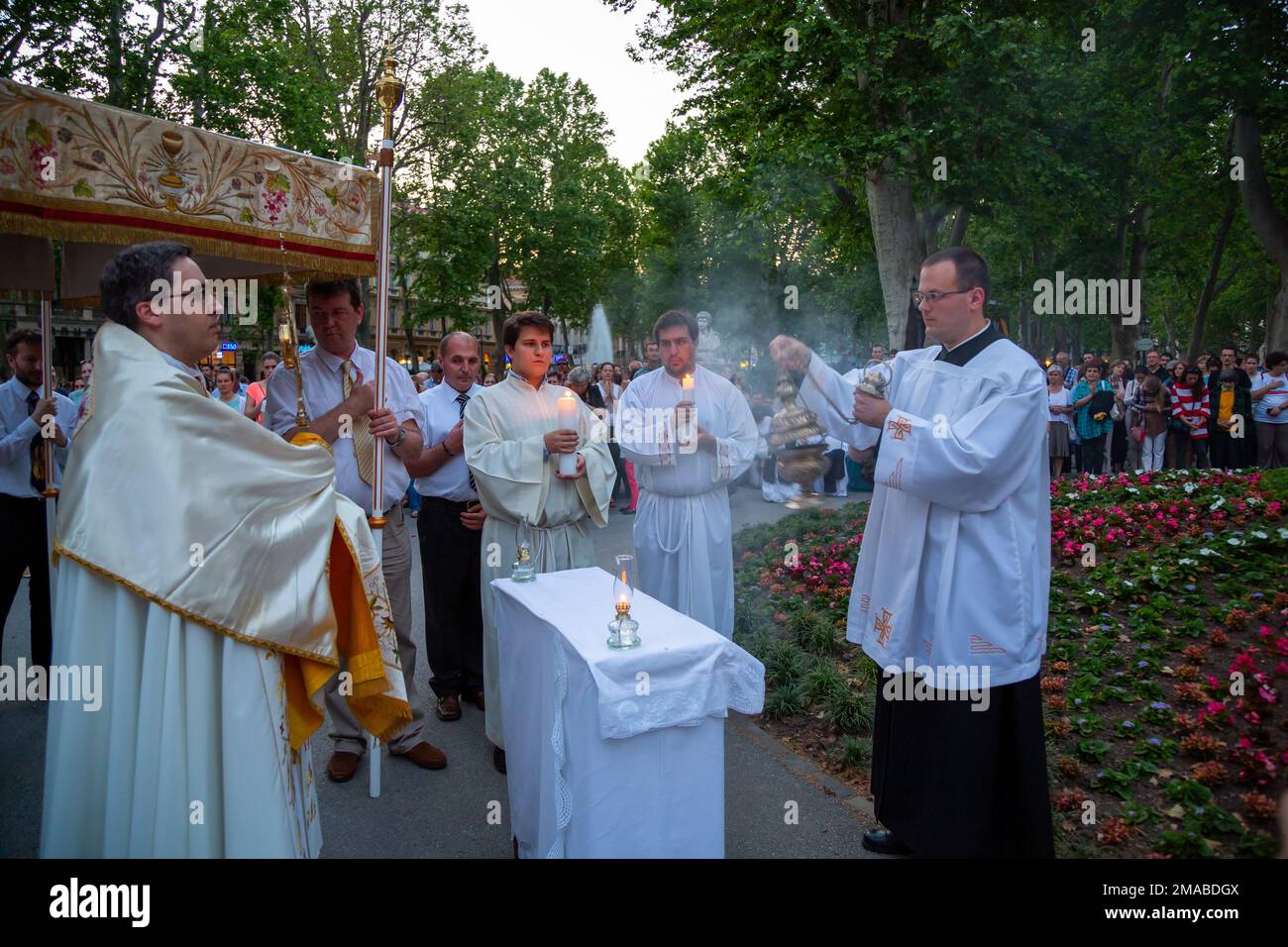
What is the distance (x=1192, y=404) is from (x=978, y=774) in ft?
41.1

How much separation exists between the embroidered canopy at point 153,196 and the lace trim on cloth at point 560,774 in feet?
7.65

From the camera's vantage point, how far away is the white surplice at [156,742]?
2.28 meters

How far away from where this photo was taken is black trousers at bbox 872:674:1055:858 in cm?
312

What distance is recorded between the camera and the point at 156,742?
7.57 ft

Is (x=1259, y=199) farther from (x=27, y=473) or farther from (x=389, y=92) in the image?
(x=27, y=473)

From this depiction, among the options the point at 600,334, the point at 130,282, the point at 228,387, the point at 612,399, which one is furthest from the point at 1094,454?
the point at 600,334

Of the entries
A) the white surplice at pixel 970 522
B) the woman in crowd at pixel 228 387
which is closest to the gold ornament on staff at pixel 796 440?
A: the white surplice at pixel 970 522

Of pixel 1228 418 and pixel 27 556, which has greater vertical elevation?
pixel 1228 418

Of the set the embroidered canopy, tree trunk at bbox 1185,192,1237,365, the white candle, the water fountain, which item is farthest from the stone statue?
the water fountain

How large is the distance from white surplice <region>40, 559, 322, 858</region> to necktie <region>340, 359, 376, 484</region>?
1.88 metres

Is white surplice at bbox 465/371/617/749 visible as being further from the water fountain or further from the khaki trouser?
the water fountain

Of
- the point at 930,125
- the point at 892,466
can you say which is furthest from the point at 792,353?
the point at 930,125

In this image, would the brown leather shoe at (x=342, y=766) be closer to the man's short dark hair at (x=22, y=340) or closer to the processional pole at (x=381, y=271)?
the processional pole at (x=381, y=271)

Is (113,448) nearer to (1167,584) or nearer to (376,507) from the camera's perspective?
(376,507)
